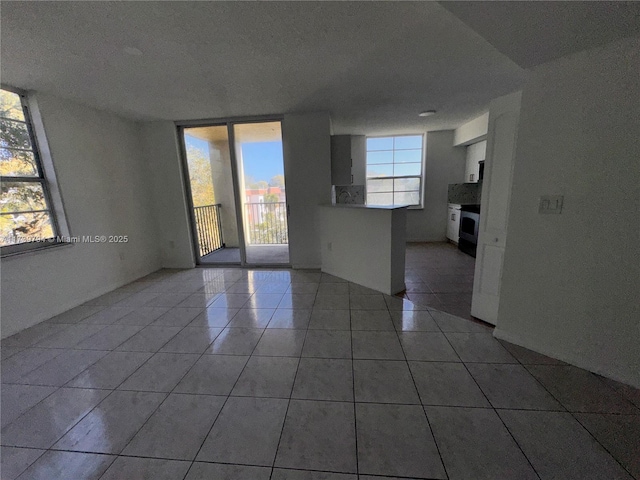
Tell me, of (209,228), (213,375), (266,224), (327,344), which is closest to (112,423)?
(213,375)

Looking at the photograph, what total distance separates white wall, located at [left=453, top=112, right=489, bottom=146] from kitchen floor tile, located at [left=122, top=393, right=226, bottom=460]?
15.8ft

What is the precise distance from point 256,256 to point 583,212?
4451mm

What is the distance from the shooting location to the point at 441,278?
3.43 meters

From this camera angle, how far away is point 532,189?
5.72 feet

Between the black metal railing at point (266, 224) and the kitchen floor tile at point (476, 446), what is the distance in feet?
14.5

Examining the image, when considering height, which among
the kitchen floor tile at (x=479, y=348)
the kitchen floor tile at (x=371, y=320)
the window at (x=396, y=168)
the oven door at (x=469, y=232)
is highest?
the window at (x=396, y=168)

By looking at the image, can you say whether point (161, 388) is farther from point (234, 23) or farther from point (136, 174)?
point (136, 174)

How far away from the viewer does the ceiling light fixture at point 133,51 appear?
6.07ft

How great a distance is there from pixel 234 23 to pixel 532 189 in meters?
2.32

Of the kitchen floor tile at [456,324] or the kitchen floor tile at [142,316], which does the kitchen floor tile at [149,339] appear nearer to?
the kitchen floor tile at [142,316]

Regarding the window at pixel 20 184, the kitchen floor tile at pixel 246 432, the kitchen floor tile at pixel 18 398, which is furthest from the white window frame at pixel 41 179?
the kitchen floor tile at pixel 246 432

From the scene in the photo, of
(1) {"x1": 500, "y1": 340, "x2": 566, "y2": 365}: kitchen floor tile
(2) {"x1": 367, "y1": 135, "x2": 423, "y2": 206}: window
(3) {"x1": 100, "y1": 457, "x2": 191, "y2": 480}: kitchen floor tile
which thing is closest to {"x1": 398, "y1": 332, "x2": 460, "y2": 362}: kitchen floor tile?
(1) {"x1": 500, "y1": 340, "x2": 566, "y2": 365}: kitchen floor tile

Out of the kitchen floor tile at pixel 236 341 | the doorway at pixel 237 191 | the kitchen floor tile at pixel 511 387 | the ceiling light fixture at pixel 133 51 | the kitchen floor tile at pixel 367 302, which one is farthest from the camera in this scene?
the doorway at pixel 237 191

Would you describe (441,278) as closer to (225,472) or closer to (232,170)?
(225,472)
